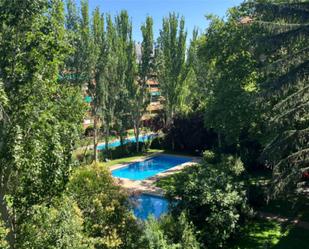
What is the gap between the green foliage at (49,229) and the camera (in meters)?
6.04

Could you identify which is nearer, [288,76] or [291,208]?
[288,76]

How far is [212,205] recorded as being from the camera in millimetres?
12031

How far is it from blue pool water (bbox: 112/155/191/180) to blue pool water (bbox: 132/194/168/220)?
17.8 ft

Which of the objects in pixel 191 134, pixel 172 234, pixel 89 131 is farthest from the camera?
pixel 89 131

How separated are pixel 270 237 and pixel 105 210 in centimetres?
775

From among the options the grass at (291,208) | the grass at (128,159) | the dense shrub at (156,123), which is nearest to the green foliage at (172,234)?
the grass at (291,208)

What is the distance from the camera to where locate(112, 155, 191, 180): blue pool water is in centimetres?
2514

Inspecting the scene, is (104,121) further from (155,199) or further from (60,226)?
(60,226)

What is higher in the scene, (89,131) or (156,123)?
(156,123)

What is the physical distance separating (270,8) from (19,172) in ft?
35.5

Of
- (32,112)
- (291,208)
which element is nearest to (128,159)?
(291,208)

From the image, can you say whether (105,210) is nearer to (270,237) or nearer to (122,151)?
(270,237)

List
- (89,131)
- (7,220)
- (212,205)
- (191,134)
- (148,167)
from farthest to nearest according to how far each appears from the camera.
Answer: (89,131), (191,134), (148,167), (212,205), (7,220)

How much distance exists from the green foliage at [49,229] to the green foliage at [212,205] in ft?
20.9
